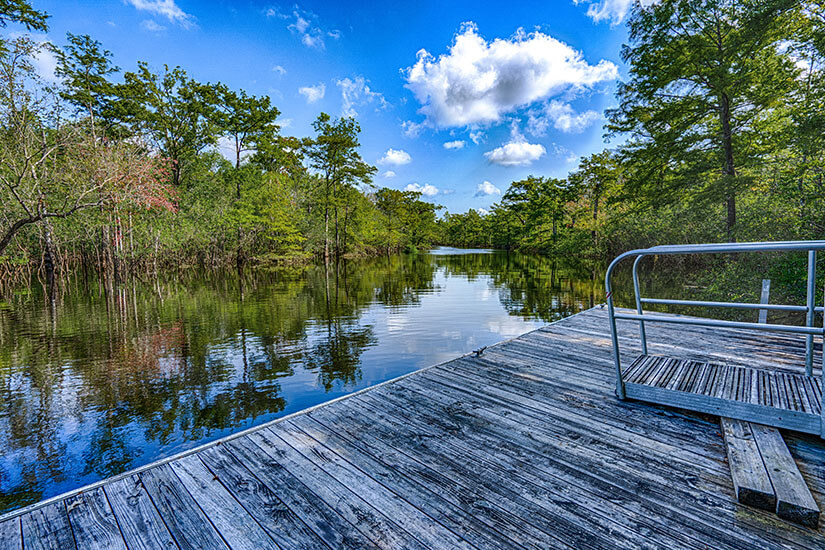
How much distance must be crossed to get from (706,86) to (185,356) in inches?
627

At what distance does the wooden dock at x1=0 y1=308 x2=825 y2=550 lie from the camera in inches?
68.1

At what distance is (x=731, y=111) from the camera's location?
33.7ft

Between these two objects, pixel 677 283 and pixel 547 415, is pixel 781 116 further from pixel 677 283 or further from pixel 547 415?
pixel 547 415

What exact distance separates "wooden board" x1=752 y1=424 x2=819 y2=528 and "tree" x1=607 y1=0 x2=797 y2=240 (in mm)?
10333

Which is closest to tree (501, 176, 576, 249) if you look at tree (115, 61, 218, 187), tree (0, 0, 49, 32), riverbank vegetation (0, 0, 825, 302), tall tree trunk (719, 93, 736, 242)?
riverbank vegetation (0, 0, 825, 302)

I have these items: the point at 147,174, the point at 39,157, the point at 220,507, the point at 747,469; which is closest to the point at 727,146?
the point at 747,469

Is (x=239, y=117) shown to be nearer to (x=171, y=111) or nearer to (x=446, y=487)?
(x=171, y=111)

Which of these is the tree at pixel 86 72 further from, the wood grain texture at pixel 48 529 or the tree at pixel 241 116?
the wood grain texture at pixel 48 529

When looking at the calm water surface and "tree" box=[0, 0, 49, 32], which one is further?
→ "tree" box=[0, 0, 49, 32]

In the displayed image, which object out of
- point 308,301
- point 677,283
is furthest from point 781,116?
point 308,301

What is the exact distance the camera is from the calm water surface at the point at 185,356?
12.2ft

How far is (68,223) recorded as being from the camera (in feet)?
50.6

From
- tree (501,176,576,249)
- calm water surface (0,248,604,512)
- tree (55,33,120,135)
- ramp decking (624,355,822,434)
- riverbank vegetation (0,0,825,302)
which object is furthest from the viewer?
tree (501,176,576,249)

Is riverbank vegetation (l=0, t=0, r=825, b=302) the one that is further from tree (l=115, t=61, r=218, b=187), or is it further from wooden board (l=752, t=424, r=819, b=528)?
wooden board (l=752, t=424, r=819, b=528)
